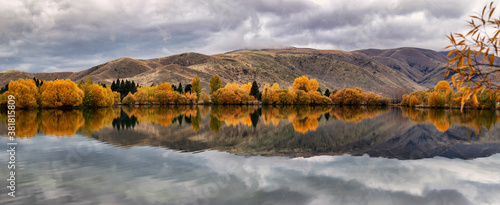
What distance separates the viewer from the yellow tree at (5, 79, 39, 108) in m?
70.6

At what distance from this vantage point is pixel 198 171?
571 inches

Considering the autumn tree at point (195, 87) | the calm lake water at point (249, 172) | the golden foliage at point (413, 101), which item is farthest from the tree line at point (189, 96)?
the calm lake water at point (249, 172)

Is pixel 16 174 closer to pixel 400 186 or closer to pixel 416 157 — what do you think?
pixel 400 186

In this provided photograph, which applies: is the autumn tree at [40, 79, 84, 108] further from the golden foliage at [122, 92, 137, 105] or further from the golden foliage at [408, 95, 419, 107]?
the golden foliage at [408, 95, 419, 107]

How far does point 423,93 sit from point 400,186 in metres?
118

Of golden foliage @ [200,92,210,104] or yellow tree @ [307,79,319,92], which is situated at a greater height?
yellow tree @ [307,79,319,92]

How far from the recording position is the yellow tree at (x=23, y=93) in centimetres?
7056

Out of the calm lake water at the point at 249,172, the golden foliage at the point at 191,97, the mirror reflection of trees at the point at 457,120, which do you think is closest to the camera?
the calm lake water at the point at 249,172

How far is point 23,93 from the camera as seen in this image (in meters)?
71.5

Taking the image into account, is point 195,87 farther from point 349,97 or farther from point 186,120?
point 186,120

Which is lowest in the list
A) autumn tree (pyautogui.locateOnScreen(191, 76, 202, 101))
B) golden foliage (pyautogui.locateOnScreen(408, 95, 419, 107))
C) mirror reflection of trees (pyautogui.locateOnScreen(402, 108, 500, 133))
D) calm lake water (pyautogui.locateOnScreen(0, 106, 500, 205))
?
calm lake water (pyautogui.locateOnScreen(0, 106, 500, 205))

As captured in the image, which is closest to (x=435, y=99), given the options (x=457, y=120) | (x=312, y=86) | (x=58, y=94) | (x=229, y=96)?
(x=312, y=86)

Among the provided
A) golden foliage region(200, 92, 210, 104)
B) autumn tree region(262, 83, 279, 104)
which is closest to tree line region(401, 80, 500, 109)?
autumn tree region(262, 83, 279, 104)

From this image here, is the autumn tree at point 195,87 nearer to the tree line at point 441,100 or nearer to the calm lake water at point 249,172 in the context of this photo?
the tree line at point 441,100
